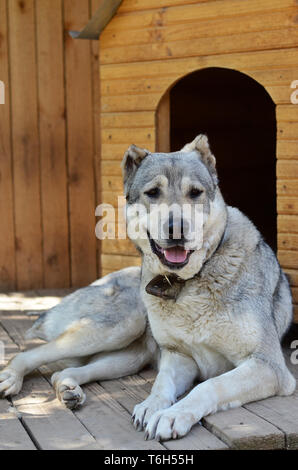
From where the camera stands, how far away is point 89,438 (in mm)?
2742

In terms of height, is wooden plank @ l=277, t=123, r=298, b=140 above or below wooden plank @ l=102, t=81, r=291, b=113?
below

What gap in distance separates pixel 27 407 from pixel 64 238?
285 centimetres

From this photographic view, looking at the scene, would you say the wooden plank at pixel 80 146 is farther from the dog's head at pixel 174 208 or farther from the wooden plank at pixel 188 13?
the dog's head at pixel 174 208

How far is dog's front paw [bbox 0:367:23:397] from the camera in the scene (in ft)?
10.6

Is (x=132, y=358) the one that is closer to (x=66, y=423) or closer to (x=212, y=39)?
(x=66, y=423)

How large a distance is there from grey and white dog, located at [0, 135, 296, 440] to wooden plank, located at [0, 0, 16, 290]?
229 centimetres

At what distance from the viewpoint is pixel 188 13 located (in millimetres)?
4344

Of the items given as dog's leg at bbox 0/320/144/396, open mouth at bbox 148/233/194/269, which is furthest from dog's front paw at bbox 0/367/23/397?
open mouth at bbox 148/233/194/269

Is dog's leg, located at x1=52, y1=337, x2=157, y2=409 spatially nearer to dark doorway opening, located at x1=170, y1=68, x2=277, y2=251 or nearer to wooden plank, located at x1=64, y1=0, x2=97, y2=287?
wooden plank, located at x1=64, y1=0, x2=97, y2=287

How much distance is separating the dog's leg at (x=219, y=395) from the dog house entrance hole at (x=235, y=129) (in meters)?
3.20

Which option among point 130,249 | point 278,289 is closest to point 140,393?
point 278,289

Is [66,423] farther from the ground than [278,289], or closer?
closer

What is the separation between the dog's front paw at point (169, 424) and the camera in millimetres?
2672

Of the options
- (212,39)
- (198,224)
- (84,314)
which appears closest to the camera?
(198,224)
